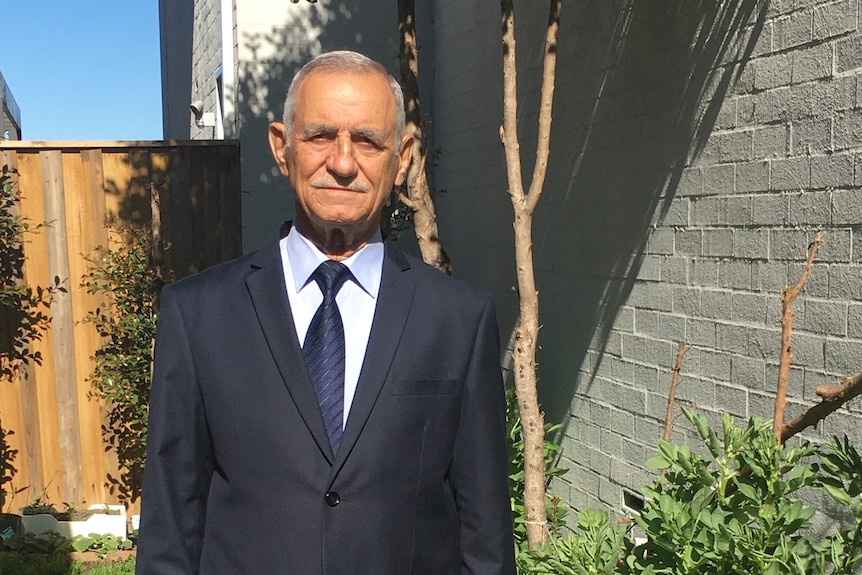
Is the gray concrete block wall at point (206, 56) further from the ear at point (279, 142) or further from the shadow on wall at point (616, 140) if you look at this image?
the ear at point (279, 142)

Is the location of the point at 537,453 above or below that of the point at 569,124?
below

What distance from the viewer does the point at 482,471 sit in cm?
180

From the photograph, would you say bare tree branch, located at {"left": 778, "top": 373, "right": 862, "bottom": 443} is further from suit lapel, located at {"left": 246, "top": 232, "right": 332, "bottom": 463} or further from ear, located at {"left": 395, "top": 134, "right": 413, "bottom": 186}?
suit lapel, located at {"left": 246, "top": 232, "right": 332, "bottom": 463}

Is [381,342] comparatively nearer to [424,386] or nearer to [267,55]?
[424,386]

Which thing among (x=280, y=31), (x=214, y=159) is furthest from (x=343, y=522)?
(x=280, y=31)

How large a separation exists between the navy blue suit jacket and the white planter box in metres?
4.47

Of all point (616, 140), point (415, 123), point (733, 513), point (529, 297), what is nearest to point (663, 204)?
point (616, 140)

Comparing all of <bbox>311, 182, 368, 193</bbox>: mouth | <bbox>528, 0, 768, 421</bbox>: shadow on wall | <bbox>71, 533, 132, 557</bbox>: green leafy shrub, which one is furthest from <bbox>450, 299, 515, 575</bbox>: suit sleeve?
<bbox>71, 533, 132, 557</bbox>: green leafy shrub

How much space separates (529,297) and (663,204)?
858 mm

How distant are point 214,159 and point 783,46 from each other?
4069 mm

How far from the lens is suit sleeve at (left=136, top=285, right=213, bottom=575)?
1.67 m

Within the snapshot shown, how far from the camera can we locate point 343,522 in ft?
5.37

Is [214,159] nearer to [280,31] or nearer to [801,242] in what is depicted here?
[280,31]

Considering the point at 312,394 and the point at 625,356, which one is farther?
the point at 625,356
